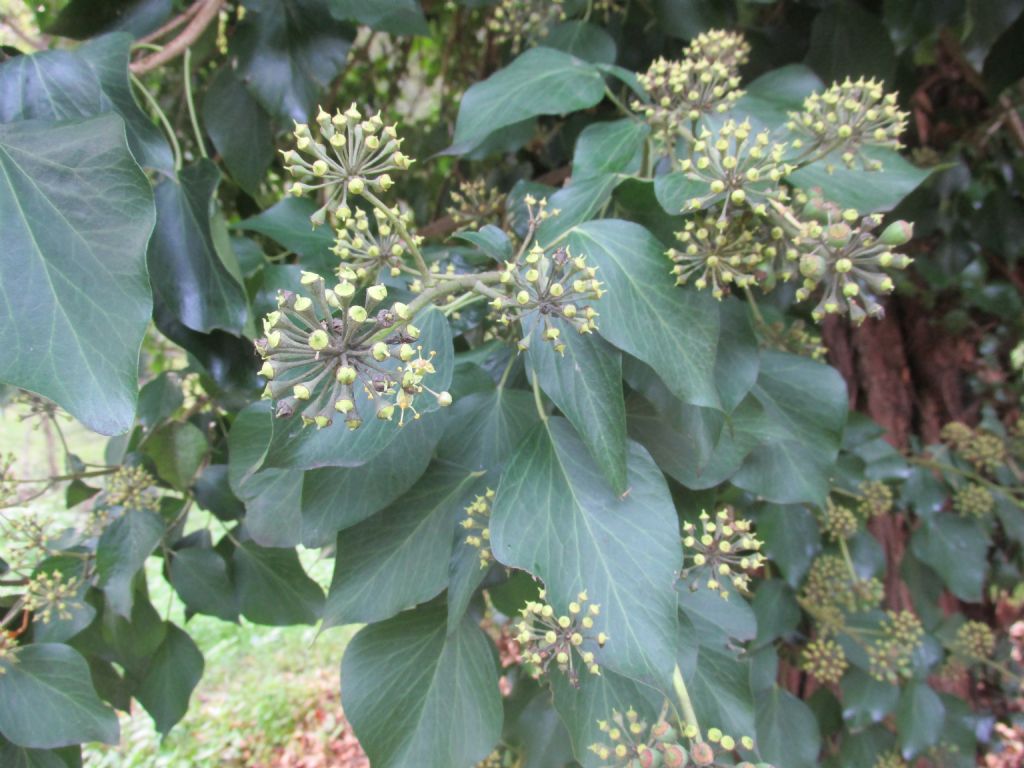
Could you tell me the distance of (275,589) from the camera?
1.30 metres

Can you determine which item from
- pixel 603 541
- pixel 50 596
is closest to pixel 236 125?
pixel 50 596

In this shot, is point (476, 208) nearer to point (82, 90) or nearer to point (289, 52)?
point (289, 52)

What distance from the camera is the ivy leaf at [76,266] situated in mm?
595

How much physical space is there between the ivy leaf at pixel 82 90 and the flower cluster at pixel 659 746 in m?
0.91

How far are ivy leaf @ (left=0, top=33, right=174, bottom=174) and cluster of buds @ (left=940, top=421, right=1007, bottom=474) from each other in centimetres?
199

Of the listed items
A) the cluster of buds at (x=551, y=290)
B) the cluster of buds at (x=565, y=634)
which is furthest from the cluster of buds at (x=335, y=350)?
the cluster of buds at (x=565, y=634)

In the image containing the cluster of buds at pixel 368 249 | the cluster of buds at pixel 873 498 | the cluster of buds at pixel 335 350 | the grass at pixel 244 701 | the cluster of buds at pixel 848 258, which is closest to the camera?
the cluster of buds at pixel 335 350

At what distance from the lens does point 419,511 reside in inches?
35.0

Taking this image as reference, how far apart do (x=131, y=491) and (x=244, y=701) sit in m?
2.84

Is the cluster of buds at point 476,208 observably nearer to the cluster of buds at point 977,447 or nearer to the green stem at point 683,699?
the green stem at point 683,699

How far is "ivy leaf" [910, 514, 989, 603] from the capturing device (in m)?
1.82

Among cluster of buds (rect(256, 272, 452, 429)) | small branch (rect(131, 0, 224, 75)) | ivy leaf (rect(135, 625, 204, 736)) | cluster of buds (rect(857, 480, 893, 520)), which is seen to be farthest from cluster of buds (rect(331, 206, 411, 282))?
cluster of buds (rect(857, 480, 893, 520))

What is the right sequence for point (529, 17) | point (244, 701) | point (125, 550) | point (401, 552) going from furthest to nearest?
point (244, 701), point (529, 17), point (125, 550), point (401, 552)

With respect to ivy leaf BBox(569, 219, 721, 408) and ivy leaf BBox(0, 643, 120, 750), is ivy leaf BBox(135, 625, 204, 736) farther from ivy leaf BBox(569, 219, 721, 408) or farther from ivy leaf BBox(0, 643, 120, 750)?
ivy leaf BBox(569, 219, 721, 408)
